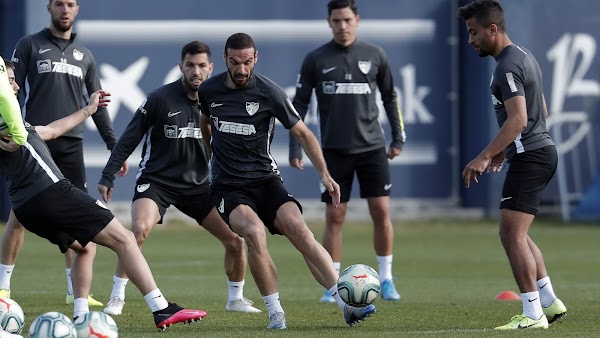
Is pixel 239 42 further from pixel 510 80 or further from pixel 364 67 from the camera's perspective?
pixel 364 67

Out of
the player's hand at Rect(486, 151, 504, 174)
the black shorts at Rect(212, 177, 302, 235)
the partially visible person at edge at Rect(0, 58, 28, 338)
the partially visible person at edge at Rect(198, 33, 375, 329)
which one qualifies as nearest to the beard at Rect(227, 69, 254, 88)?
the partially visible person at edge at Rect(198, 33, 375, 329)

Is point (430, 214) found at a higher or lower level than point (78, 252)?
lower

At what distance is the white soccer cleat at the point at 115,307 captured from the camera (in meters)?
10.1

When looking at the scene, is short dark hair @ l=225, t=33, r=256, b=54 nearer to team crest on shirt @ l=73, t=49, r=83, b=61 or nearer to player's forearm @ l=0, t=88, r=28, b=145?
player's forearm @ l=0, t=88, r=28, b=145

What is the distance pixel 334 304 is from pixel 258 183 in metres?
2.13

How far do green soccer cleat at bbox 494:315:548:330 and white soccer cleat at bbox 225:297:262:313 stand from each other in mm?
2432

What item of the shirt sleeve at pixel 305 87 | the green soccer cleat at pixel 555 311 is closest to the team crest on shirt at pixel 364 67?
the shirt sleeve at pixel 305 87

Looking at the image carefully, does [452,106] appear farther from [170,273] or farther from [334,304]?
[334,304]

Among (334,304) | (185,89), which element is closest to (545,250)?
(334,304)

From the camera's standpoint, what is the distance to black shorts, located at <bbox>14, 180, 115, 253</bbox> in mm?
8383

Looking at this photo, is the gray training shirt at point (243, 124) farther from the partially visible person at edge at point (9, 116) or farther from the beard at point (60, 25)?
the beard at point (60, 25)

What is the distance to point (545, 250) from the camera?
58.4 feet

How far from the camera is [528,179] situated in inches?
358

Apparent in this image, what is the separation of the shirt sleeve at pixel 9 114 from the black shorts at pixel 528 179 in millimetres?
3577
